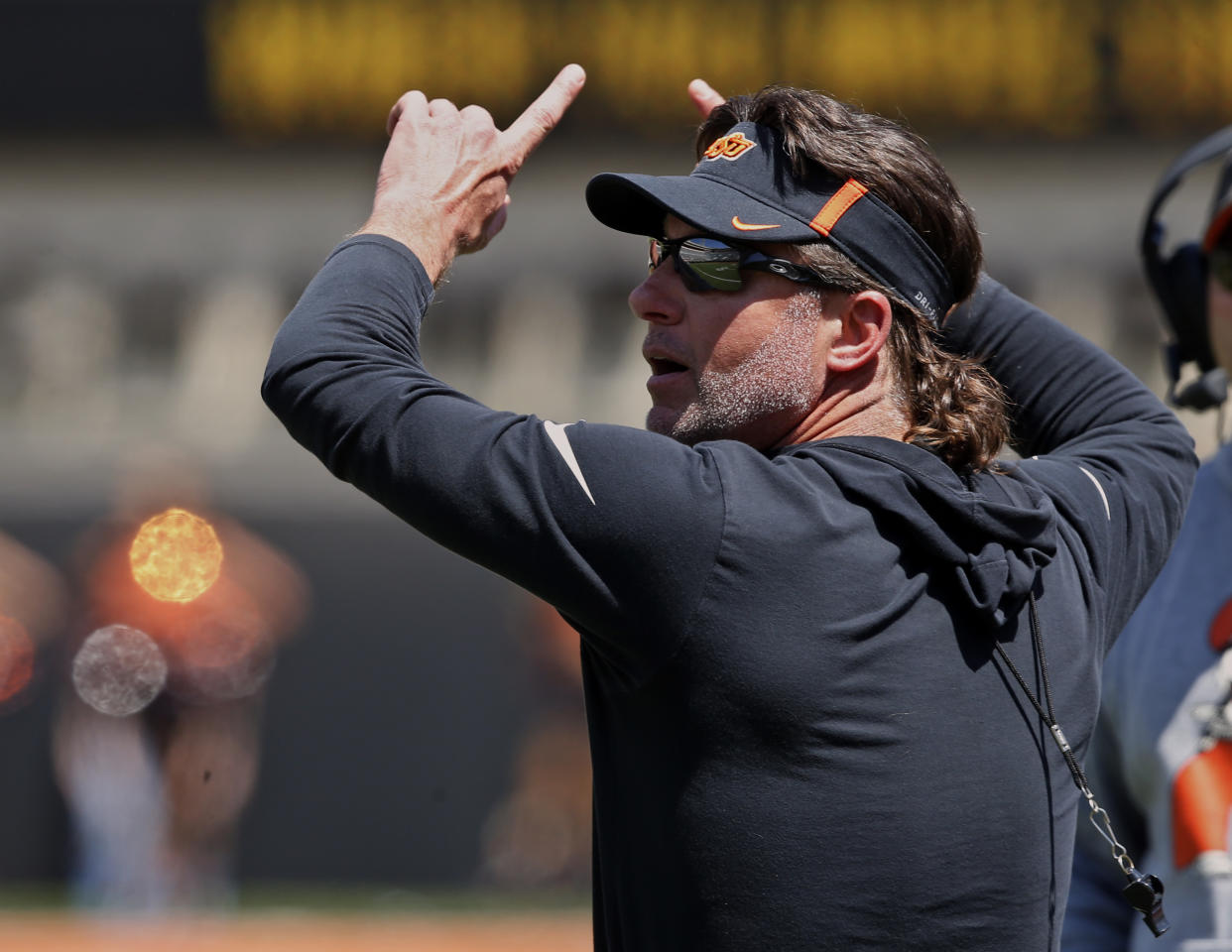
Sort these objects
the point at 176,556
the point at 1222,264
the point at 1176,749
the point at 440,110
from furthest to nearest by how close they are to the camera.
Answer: the point at 176,556 < the point at 1222,264 < the point at 1176,749 < the point at 440,110

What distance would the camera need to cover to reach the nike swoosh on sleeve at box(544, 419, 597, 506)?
1.46 meters

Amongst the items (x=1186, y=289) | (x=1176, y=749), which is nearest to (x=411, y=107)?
(x=1176, y=749)

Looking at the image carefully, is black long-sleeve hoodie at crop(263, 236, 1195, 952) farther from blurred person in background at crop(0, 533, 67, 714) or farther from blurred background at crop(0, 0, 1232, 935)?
blurred person in background at crop(0, 533, 67, 714)

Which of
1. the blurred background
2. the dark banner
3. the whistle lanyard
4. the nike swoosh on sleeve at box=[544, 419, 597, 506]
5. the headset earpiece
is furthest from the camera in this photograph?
the dark banner

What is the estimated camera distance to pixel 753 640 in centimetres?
147

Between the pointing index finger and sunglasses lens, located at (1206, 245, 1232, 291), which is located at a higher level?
the pointing index finger

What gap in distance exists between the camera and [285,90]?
505 inches

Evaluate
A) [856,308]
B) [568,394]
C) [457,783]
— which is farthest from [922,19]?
[856,308]

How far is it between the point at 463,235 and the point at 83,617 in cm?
925

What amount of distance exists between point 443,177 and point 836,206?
44 centimetres

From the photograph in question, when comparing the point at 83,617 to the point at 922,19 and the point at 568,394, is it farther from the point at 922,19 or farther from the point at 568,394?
the point at 922,19

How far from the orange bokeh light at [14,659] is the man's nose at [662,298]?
9.35 meters

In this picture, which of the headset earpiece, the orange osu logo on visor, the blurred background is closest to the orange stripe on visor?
the orange osu logo on visor

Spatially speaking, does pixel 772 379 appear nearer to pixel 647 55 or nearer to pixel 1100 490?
pixel 1100 490
